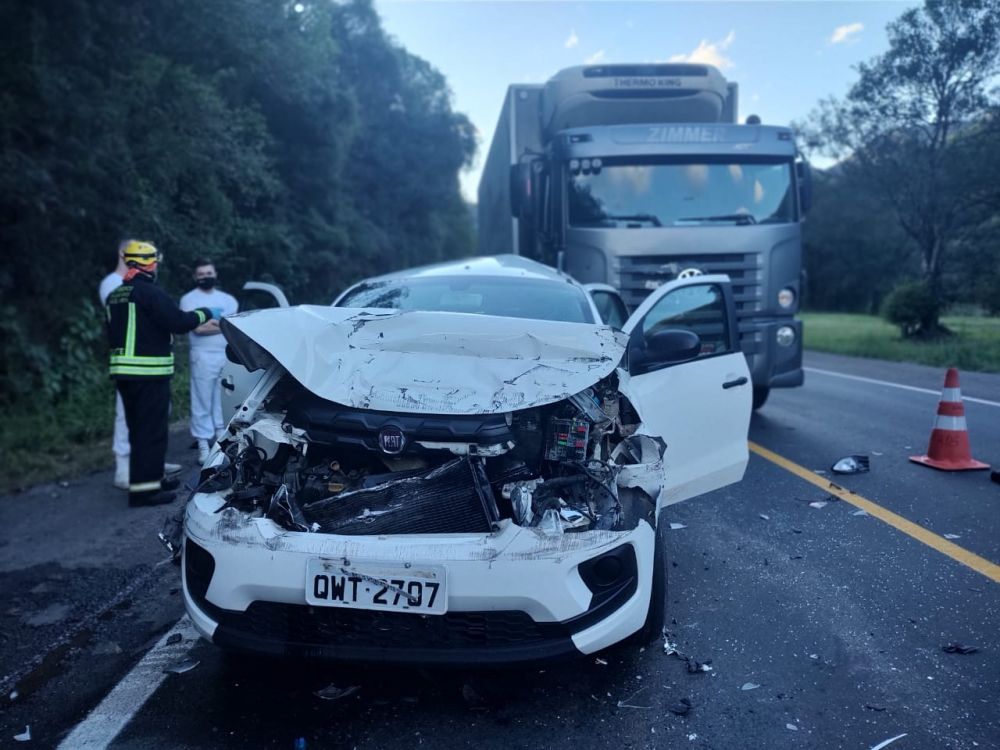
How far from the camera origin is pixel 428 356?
138 inches

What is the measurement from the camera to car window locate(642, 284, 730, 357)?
208 inches

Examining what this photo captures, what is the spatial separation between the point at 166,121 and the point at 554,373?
9.97 metres

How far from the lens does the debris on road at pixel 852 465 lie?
632cm

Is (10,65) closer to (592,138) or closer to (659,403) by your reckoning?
(592,138)

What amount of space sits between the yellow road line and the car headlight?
5.19 ft

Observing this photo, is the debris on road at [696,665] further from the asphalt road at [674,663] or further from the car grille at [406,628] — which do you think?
the car grille at [406,628]

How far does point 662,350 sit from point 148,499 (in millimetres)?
3807

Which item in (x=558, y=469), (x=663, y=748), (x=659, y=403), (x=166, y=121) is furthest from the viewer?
(x=166, y=121)

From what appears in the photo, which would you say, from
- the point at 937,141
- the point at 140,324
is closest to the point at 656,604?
the point at 140,324

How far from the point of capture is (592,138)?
8.33 metres

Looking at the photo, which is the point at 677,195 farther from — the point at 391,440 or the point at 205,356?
the point at 391,440

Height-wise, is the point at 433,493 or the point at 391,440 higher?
the point at 391,440

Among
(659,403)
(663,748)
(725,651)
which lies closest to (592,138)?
(659,403)

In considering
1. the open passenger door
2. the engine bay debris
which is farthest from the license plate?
the open passenger door
